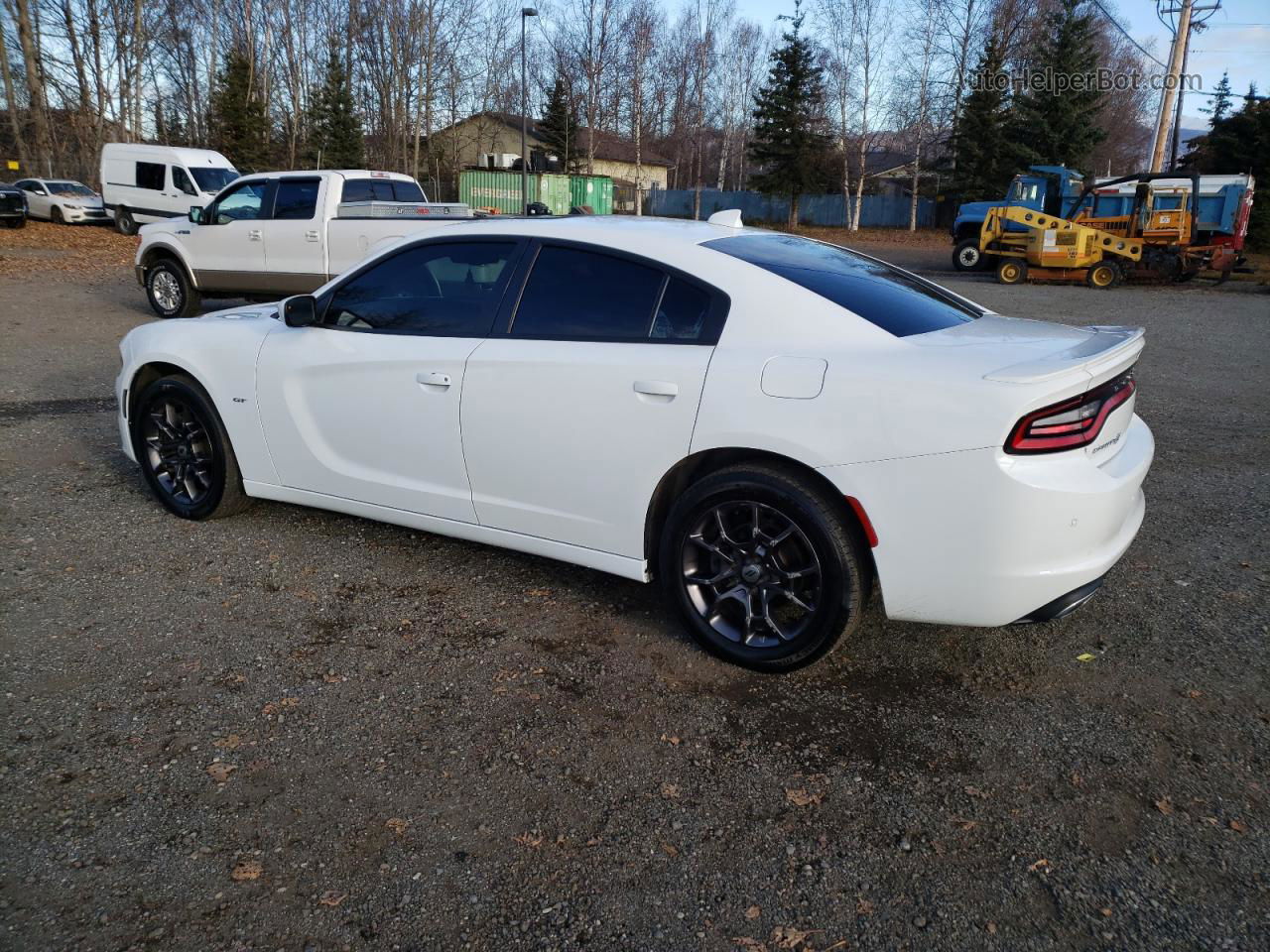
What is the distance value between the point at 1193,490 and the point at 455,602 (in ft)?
14.9

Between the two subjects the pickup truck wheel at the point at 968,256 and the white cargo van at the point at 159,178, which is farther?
the pickup truck wheel at the point at 968,256

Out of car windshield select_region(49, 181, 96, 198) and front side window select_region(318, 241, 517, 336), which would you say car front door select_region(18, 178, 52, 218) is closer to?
car windshield select_region(49, 181, 96, 198)

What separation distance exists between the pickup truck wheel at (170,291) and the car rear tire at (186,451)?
8636 millimetres

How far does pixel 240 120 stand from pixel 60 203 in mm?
13064

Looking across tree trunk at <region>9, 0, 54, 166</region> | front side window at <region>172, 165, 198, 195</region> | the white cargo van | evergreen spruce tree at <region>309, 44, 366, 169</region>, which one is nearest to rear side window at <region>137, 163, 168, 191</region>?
the white cargo van

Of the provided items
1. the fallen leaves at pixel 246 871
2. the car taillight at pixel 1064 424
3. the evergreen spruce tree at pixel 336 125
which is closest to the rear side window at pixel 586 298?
the car taillight at pixel 1064 424

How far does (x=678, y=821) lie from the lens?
2645 mm

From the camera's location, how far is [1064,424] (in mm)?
2992

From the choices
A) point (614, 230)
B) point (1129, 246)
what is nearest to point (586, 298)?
point (614, 230)

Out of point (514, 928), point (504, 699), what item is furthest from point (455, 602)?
point (514, 928)

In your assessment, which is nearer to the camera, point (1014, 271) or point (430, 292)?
point (430, 292)

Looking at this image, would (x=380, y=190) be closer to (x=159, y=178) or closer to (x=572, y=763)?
(x=572, y=763)

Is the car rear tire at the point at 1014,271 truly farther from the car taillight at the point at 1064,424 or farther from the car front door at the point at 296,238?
the car taillight at the point at 1064,424

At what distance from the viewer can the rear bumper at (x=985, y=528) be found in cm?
293
